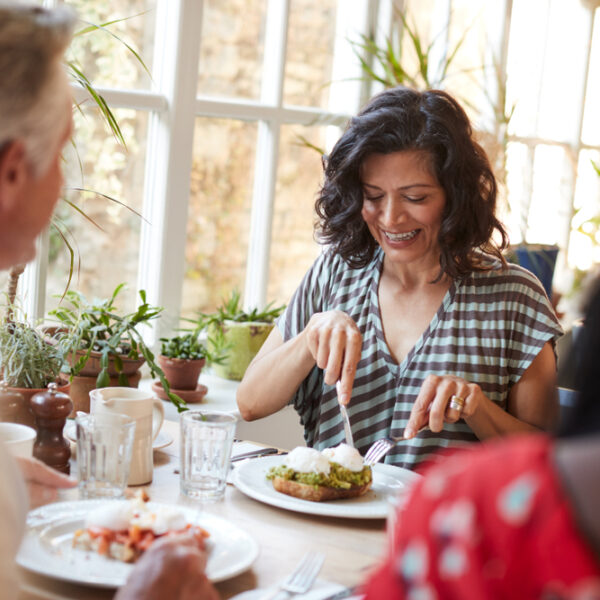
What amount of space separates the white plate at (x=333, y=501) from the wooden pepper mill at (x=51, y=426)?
11.7 inches

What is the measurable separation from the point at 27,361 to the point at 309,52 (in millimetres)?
2221

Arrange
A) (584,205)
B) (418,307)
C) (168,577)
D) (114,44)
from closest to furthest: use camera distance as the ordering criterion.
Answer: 1. (168,577)
2. (418,307)
3. (114,44)
4. (584,205)

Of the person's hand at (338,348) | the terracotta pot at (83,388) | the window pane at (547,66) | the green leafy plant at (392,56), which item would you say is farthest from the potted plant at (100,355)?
the window pane at (547,66)

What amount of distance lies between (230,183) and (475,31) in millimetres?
1933

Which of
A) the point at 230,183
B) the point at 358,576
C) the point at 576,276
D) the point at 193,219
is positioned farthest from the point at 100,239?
the point at 576,276

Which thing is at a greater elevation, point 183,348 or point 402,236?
point 402,236

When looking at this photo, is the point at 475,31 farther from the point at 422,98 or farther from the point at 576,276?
the point at 422,98

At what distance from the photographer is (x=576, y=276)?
189 inches

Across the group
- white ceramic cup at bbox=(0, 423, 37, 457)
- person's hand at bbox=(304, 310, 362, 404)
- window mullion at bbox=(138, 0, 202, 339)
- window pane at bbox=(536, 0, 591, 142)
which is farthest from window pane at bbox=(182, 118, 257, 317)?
window pane at bbox=(536, 0, 591, 142)

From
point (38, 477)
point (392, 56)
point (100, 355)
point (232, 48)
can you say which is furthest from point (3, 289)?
point (392, 56)

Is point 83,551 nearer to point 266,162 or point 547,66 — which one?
point 266,162

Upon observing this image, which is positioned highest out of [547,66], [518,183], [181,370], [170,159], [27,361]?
[547,66]

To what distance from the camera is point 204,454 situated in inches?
58.0

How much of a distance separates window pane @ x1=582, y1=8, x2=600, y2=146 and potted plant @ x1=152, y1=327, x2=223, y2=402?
11.7 feet
